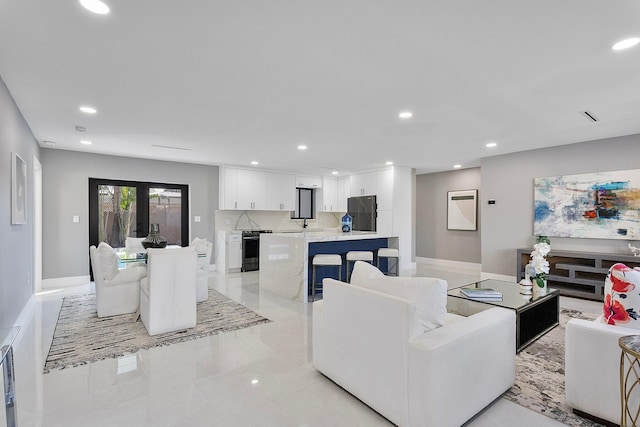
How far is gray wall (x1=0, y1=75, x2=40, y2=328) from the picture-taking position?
2.87m

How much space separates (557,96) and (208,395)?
4027 mm

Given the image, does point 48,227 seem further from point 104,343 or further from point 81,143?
point 104,343

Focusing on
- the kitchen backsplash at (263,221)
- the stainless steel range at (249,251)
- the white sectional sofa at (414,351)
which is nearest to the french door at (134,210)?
the kitchen backsplash at (263,221)

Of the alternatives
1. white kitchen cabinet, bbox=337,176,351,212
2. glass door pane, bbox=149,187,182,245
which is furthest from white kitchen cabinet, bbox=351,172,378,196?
glass door pane, bbox=149,187,182,245

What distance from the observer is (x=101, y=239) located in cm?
598

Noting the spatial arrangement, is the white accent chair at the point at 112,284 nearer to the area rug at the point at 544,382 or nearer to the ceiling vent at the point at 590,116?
the area rug at the point at 544,382

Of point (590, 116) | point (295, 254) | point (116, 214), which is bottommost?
point (295, 254)

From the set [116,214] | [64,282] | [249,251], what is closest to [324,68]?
[249,251]

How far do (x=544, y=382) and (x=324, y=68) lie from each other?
2943 millimetres

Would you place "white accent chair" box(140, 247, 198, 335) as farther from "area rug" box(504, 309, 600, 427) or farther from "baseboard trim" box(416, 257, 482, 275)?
"baseboard trim" box(416, 257, 482, 275)

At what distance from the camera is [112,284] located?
3.84 m

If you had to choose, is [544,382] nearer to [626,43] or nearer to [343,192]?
[626,43]

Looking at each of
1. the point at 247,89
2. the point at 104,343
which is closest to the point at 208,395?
the point at 104,343

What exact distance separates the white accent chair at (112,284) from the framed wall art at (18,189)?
2.67 feet
